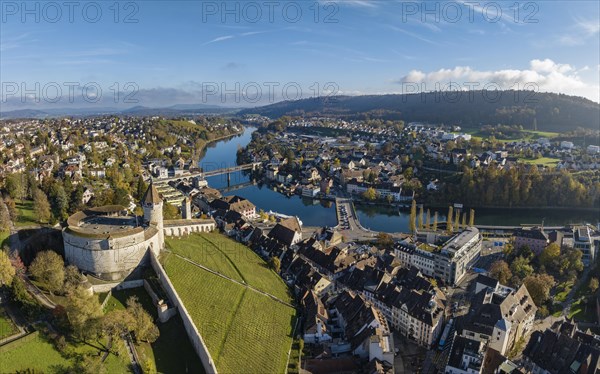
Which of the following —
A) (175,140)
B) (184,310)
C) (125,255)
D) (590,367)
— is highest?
(175,140)

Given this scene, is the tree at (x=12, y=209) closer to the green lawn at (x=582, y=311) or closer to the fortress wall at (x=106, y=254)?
the fortress wall at (x=106, y=254)

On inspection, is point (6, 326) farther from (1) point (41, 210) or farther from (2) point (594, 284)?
(2) point (594, 284)

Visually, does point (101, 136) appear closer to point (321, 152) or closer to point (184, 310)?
point (321, 152)

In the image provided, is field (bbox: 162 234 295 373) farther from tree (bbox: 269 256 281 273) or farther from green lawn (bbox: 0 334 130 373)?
green lawn (bbox: 0 334 130 373)

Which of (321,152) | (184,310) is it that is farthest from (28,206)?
(321,152)

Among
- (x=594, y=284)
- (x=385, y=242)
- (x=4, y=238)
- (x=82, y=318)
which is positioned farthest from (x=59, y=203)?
(x=594, y=284)

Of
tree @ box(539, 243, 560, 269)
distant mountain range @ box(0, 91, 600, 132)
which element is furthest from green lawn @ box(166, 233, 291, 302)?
distant mountain range @ box(0, 91, 600, 132)
